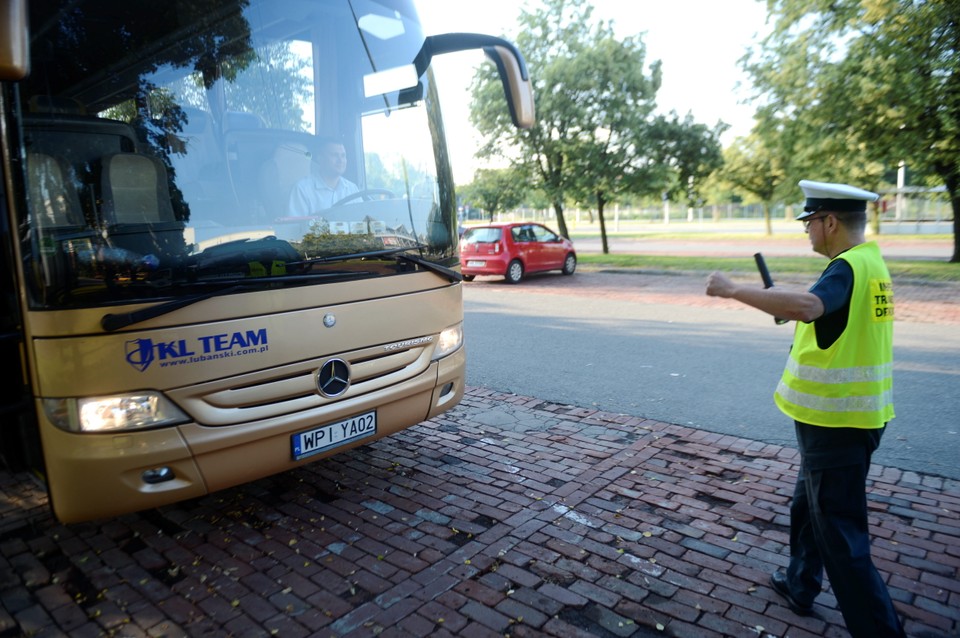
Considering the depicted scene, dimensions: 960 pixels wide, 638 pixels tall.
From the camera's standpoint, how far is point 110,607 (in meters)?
3.18

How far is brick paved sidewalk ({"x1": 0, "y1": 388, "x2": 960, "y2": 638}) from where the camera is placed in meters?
3.03

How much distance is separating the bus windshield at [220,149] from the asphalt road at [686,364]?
9.98 feet

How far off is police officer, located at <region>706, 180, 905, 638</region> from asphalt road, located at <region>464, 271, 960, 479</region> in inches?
97.5

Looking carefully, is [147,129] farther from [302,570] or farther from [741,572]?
[741,572]

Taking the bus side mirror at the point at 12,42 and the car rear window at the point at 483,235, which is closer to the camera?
the bus side mirror at the point at 12,42

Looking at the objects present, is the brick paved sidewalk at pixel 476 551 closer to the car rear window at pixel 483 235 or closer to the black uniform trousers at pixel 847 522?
the black uniform trousers at pixel 847 522

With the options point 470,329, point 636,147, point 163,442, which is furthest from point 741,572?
point 636,147

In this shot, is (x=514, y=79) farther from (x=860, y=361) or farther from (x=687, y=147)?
(x=687, y=147)

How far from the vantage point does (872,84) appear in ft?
52.6

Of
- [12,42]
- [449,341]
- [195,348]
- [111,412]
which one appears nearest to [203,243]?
[195,348]

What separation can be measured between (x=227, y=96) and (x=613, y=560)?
10.4ft

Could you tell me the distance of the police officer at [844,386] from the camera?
2.63 meters

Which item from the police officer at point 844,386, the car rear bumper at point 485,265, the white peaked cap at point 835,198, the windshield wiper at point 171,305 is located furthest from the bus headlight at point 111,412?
the car rear bumper at point 485,265

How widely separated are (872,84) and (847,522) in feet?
55.2
